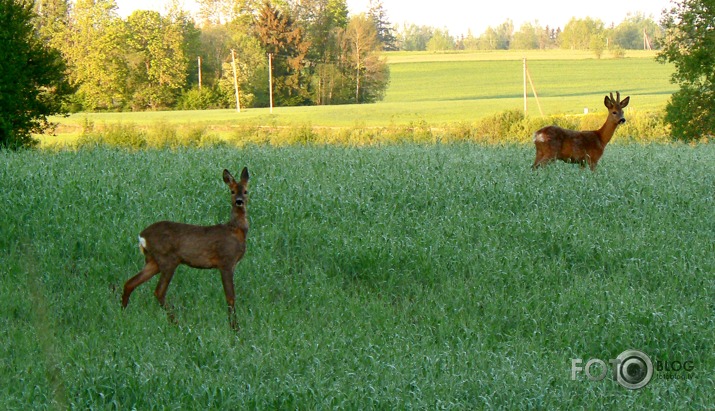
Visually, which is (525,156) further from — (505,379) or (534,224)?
(505,379)

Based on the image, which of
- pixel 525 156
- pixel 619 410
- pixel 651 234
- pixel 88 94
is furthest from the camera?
pixel 88 94

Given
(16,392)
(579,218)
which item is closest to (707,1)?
(579,218)

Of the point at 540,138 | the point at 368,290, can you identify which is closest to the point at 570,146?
the point at 540,138

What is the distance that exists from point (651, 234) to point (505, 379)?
4523 millimetres

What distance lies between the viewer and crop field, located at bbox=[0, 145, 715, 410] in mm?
5699

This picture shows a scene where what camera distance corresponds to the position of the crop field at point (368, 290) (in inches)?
224

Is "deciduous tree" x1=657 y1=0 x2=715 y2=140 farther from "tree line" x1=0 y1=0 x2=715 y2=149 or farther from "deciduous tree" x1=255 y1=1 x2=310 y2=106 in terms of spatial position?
"deciduous tree" x1=255 y1=1 x2=310 y2=106

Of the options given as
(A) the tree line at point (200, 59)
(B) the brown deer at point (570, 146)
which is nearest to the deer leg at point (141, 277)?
(B) the brown deer at point (570, 146)

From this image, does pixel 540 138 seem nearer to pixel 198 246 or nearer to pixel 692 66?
pixel 198 246

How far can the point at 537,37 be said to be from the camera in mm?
168875

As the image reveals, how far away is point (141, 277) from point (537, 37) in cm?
16939

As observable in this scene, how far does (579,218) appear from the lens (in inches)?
392

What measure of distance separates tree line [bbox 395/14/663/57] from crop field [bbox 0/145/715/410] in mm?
117399

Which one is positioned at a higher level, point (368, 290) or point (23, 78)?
point (23, 78)
